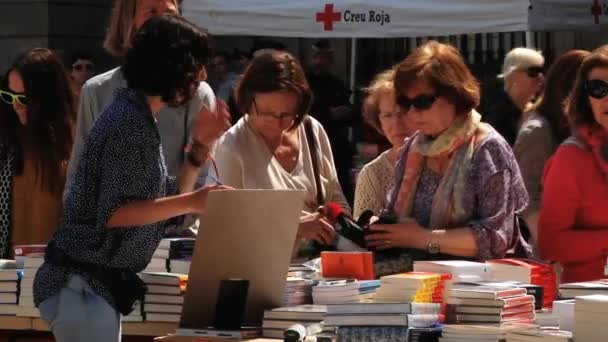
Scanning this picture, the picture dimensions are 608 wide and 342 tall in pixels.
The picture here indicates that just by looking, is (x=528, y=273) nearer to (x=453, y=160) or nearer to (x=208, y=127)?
(x=453, y=160)

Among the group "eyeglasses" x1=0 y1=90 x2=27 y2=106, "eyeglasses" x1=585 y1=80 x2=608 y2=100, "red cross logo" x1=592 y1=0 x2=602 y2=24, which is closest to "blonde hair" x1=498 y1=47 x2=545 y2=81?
"red cross logo" x1=592 y1=0 x2=602 y2=24

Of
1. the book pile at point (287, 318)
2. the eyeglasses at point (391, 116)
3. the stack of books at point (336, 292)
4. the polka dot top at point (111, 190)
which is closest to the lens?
the polka dot top at point (111, 190)

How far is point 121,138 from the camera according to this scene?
4.16m

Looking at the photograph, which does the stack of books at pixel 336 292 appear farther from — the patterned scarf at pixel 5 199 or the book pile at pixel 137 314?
the patterned scarf at pixel 5 199

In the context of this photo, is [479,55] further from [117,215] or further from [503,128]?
[117,215]

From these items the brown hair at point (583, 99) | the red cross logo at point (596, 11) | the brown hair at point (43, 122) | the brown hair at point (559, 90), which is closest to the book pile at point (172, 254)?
the brown hair at point (583, 99)

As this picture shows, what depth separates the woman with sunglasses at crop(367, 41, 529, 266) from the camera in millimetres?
4980

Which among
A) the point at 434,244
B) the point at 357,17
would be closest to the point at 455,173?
the point at 434,244

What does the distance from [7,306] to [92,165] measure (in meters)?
1.16

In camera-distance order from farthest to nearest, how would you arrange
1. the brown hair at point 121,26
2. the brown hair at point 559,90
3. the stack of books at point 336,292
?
1. the brown hair at point 559,90
2. the brown hair at point 121,26
3. the stack of books at point 336,292

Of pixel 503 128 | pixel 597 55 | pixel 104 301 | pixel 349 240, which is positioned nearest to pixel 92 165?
pixel 104 301

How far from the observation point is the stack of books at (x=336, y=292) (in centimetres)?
448

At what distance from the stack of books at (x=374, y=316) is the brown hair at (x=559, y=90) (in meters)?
2.77

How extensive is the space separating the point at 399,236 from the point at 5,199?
2363 millimetres
